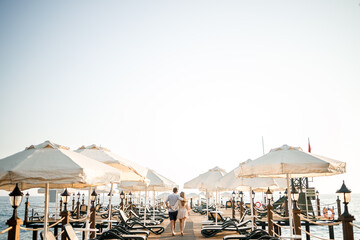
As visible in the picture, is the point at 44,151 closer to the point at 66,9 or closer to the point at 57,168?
the point at 57,168

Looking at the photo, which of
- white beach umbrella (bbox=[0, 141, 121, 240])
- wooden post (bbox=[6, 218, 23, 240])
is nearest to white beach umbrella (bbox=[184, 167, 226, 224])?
white beach umbrella (bbox=[0, 141, 121, 240])

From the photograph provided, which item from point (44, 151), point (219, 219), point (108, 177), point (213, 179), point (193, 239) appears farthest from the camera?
point (219, 219)

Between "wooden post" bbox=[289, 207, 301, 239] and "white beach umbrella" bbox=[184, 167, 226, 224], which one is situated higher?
"white beach umbrella" bbox=[184, 167, 226, 224]

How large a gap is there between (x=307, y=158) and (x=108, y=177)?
3975 mm

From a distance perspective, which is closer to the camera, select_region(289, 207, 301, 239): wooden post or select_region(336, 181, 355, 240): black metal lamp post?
select_region(336, 181, 355, 240): black metal lamp post

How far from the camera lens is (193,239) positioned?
1141 cm

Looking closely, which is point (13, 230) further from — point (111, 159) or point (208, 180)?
point (208, 180)

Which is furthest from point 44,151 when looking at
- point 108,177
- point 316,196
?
point 316,196

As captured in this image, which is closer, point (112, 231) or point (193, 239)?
point (112, 231)

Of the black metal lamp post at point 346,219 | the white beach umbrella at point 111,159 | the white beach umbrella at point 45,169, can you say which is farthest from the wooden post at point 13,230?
the black metal lamp post at point 346,219

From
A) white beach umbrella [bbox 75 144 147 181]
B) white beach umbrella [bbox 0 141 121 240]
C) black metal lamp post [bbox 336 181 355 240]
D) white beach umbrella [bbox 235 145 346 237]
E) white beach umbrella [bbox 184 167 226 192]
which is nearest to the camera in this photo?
white beach umbrella [bbox 0 141 121 240]

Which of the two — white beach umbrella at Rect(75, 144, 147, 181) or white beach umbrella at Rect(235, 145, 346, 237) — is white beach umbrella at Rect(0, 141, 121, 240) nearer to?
white beach umbrella at Rect(75, 144, 147, 181)

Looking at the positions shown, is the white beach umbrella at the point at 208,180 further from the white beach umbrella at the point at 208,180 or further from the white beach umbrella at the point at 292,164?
the white beach umbrella at the point at 292,164

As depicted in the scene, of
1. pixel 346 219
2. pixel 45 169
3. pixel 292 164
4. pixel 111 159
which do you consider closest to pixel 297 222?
pixel 346 219
